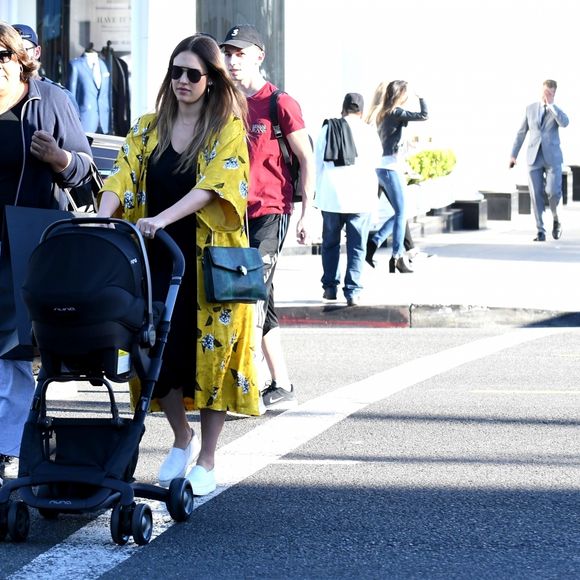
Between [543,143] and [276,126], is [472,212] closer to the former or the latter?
[543,143]

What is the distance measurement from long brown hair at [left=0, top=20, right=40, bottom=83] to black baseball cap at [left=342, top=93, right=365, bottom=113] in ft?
20.9

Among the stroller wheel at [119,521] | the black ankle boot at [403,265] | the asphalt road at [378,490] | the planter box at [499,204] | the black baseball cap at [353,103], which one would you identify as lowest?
the asphalt road at [378,490]

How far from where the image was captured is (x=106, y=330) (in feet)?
17.1

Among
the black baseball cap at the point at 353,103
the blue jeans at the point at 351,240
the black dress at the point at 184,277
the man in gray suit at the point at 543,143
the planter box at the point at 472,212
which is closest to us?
the black dress at the point at 184,277

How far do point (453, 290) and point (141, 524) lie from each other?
8.70m

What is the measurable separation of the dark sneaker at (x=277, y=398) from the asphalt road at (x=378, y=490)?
0.08 m

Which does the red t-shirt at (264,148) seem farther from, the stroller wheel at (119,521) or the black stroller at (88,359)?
the stroller wheel at (119,521)

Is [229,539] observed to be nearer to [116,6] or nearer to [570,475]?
[570,475]

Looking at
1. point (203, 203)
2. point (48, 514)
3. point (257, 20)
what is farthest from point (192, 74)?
point (257, 20)

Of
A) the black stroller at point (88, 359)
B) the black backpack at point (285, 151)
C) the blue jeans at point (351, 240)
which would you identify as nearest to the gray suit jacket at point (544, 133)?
the blue jeans at point (351, 240)

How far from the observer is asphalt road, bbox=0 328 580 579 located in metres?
5.24

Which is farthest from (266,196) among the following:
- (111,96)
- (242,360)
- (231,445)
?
(111,96)

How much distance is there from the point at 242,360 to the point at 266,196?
6.79 feet

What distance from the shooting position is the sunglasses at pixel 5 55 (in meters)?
6.16
